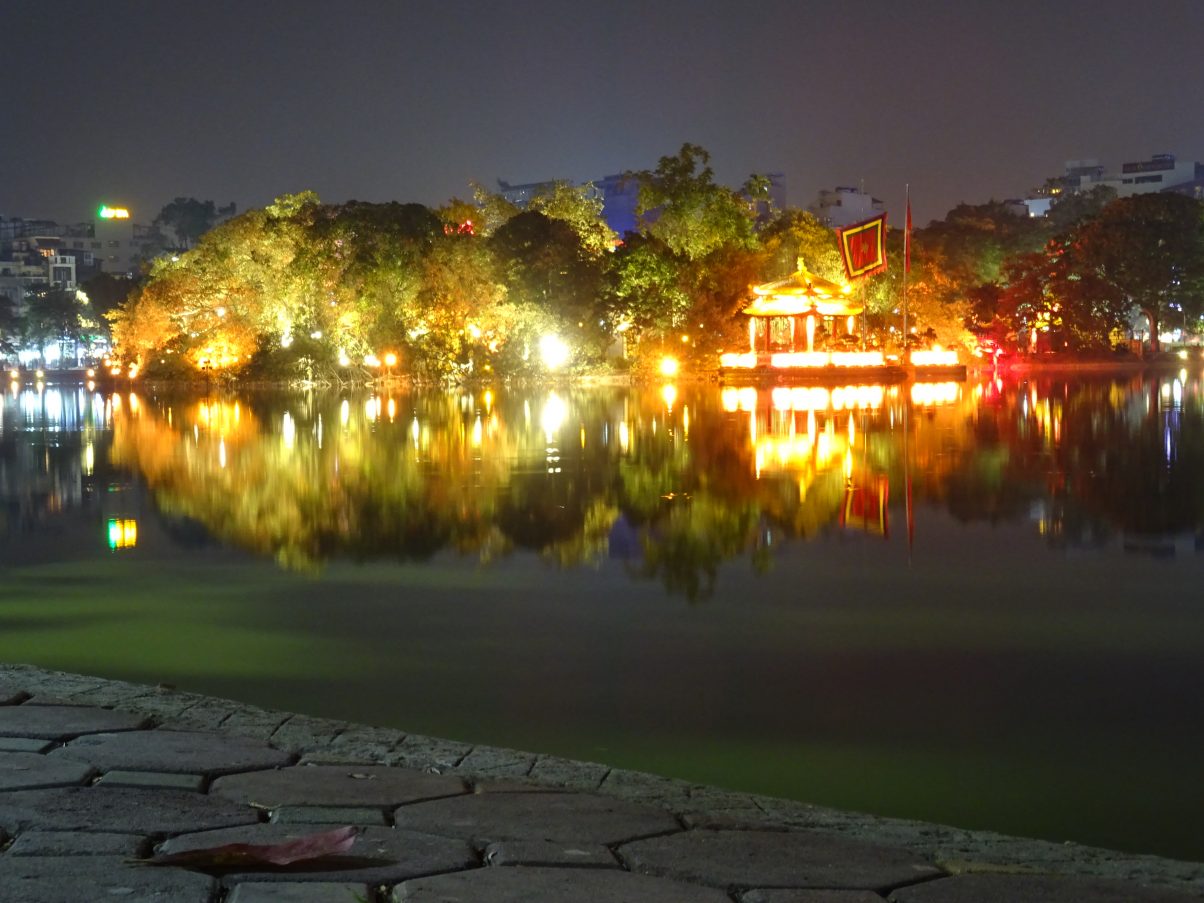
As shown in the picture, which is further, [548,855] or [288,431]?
[288,431]

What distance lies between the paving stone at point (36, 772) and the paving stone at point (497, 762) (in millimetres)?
1255

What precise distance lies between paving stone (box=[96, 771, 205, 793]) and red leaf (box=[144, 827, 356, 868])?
781 millimetres

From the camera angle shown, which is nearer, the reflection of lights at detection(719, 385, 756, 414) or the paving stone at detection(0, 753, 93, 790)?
the paving stone at detection(0, 753, 93, 790)

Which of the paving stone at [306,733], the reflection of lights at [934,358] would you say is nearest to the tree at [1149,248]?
the reflection of lights at [934,358]

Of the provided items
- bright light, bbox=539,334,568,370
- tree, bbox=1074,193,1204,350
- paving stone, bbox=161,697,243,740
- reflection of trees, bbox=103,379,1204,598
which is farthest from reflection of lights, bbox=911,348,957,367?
paving stone, bbox=161,697,243,740

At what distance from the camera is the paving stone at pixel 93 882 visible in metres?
3.79

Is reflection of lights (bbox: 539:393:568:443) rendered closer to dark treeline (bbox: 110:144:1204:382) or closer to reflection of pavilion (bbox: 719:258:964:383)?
reflection of pavilion (bbox: 719:258:964:383)

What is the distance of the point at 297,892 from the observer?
3.91 meters

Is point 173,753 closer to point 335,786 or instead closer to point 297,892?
point 335,786

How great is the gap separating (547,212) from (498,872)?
5795cm

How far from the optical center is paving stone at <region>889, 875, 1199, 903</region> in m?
4.06

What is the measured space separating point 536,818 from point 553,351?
52873mm

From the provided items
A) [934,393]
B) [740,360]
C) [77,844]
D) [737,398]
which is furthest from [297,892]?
[740,360]

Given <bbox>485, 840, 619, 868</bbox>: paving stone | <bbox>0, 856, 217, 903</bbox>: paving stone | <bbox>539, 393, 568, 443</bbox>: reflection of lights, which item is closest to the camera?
<bbox>0, 856, 217, 903</bbox>: paving stone
